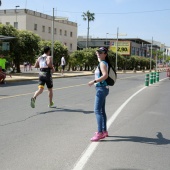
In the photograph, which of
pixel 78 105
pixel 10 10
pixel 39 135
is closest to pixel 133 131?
pixel 39 135

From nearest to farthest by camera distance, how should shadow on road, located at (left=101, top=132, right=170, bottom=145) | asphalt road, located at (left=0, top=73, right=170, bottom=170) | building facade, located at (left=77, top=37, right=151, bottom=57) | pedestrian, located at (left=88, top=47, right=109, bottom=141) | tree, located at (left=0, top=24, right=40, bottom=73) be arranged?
asphalt road, located at (left=0, top=73, right=170, bottom=170) < pedestrian, located at (left=88, top=47, right=109, bottom=141) < shadow on road, located at (left=101, top=132, right=170, bottom=145) < tree, located at (left=0, top=24, right=40, bottom=73) < building facade, located at (left=77, top=37, right=151, bottom=57)

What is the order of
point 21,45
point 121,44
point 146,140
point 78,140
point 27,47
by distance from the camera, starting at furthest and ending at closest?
point 121,44 < point 27,47 < point 21,45 < point 146,140 < point 78,140

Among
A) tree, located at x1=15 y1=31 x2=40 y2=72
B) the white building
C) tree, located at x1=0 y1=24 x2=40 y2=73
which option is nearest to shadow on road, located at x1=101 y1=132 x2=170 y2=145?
tree, located at x1=0 y1=24 x2=40 y2=73

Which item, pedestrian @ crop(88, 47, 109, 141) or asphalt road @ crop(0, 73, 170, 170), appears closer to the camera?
asphalt road @ crop(0, 73, 170, 170)

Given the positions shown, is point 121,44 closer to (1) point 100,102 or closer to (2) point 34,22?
(2) point 34,22

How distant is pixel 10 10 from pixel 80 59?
23906 millimetres

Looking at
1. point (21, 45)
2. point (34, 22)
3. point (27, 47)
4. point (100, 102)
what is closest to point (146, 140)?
point (100, 102)

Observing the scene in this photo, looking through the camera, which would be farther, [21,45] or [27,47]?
[27,47]

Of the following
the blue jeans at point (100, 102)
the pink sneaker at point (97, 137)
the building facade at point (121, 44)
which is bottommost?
the pink sneaker at point (97, 137)

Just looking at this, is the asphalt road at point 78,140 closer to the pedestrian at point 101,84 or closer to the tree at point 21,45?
the pedestrian at point 101,84

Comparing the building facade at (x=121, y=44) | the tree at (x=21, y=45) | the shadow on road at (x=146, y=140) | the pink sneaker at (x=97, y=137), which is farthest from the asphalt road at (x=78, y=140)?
the building facade at (x=121, y=44)

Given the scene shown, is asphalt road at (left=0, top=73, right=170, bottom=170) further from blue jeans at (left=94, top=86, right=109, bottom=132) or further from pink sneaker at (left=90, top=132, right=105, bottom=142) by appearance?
blue jeans at (left=94, top=86, right=109, bottom=132)

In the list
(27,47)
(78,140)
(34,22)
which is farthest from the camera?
(34,22)

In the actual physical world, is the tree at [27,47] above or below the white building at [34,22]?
below
